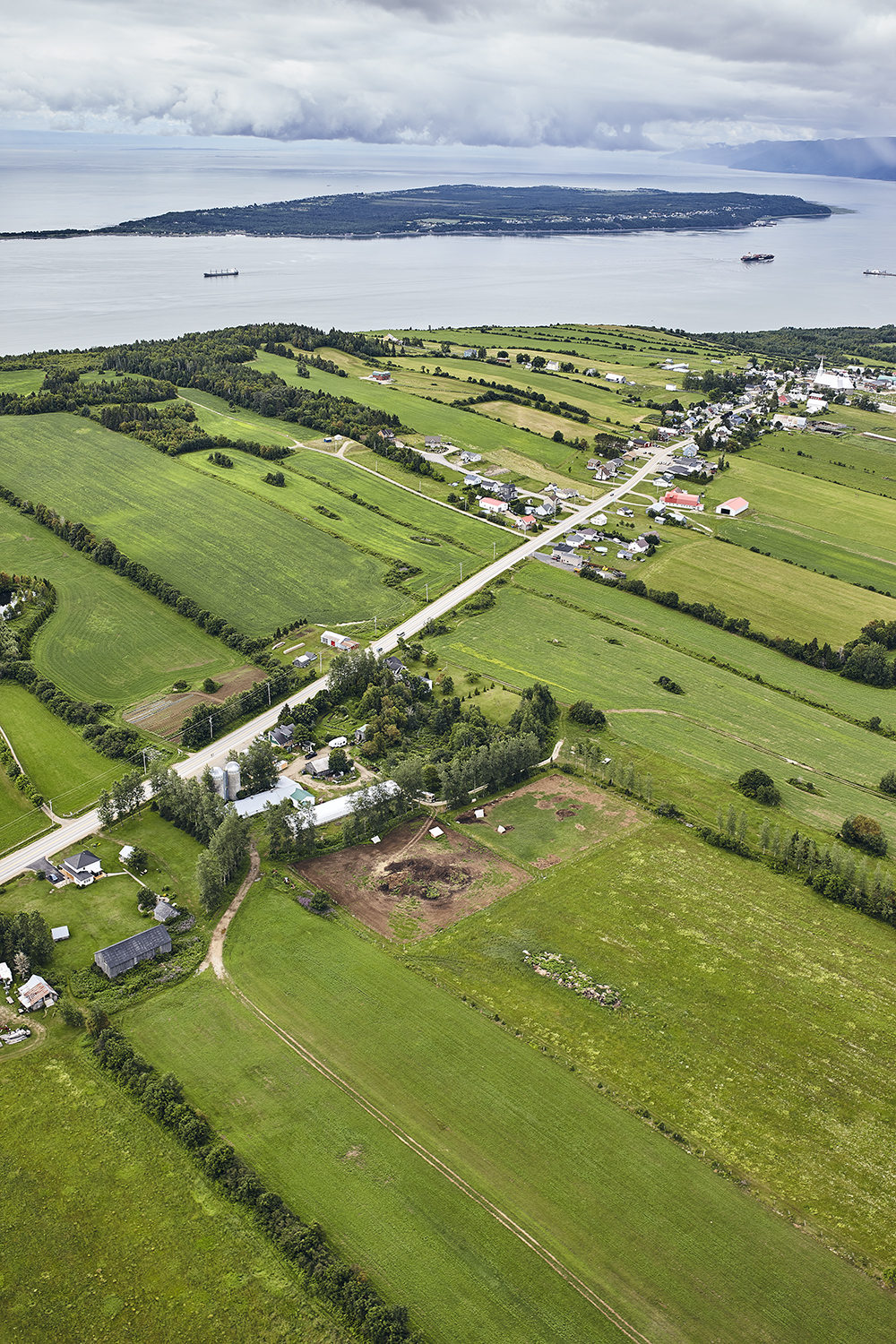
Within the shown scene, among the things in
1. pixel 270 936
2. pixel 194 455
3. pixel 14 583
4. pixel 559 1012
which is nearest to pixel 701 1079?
pixel 559 1012

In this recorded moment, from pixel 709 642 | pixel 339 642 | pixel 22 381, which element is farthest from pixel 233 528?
pixel 22 381

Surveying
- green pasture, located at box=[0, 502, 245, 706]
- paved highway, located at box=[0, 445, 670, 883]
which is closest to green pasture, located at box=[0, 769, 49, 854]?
paved highway, located at box=[0, 445, 670, 883]

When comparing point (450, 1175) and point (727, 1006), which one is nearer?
point (450, 1175)

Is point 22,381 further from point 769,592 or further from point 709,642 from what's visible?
point 769,592

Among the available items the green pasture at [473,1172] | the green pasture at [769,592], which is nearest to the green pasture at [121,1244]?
the green pasture at [473,1172]

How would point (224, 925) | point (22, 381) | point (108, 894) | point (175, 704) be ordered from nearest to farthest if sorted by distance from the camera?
point (224, 925) → point (108, 894) → point (175, 704) → point (22, 381)

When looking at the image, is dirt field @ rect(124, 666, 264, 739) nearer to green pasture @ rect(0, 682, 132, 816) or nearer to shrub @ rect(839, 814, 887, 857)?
green pasture @ rect(0, 682, 132, 816)

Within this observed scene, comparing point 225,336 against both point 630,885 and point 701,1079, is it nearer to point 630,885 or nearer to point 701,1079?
point 630,885
